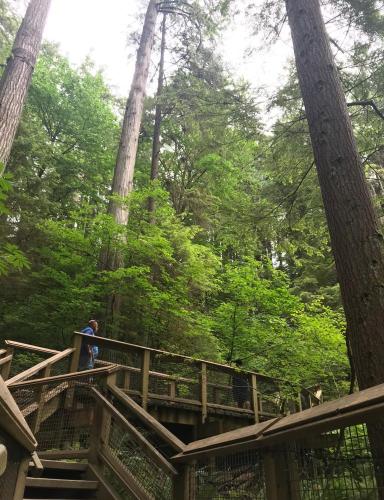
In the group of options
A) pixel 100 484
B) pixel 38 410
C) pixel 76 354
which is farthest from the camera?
pixel 76 354

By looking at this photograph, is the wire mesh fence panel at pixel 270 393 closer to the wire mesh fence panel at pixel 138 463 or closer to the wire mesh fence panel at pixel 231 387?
the wire mesh fence panel at pixel 231 387

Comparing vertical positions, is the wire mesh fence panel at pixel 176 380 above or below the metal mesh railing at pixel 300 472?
above

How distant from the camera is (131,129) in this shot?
13695 mm

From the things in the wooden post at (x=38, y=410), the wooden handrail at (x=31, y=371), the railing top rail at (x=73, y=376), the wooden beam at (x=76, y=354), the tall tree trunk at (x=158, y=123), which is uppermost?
the tall tree trunk at (x=158, y=123)

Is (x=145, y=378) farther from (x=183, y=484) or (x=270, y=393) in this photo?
(x=270, y=393)

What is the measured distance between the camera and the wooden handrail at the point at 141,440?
3311 mm

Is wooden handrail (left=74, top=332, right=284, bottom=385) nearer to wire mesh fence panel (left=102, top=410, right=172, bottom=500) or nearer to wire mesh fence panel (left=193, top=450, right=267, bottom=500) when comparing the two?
wire mesh fence panel (left=102, top=410, right=172, bottom=500)

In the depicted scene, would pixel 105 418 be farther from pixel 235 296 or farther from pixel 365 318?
pixel 235 296

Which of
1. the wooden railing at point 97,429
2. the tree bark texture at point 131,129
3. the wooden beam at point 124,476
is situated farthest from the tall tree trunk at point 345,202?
the tree bark texture at point 131,129

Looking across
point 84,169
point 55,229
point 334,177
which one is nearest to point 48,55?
point 84,169

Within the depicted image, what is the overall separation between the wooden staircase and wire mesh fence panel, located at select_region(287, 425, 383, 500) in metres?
2.83

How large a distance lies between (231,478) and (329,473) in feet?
2.61

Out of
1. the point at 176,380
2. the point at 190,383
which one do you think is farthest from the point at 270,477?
the point at 190,383

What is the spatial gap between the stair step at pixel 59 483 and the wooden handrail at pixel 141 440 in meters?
0.70
